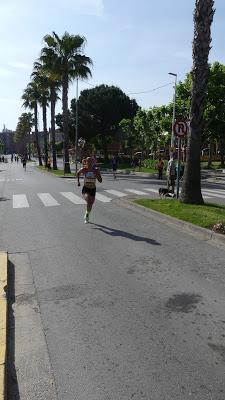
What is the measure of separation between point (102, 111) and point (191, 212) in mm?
60756

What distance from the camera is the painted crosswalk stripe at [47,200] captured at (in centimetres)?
1661

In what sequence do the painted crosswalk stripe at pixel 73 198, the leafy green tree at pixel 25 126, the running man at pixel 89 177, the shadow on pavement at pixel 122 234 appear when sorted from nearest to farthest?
the shadow on pavement at pixel 122 234 < the running man at pixel 89 177 < the painted crosswalk stripe at pixel 73 198 < the leafy green tree at pixel 25 126

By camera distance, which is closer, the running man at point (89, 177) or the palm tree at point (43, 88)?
the running man at point (89, 177)

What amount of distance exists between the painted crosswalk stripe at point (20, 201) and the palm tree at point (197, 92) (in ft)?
18.2

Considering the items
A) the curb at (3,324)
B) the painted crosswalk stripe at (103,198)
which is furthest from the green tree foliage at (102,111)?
the curb at (3,324)

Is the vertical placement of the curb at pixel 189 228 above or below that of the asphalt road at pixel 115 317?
above

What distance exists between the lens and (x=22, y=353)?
178 inches

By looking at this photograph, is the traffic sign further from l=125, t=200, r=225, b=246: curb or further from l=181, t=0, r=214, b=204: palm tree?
l=125, t=200, r=225, b=246: curb

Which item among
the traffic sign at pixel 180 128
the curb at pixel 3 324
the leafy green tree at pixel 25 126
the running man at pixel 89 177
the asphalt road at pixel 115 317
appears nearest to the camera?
the curb at pixel 3 324

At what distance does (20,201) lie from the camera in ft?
58.5

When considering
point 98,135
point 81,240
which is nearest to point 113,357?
point 81,240

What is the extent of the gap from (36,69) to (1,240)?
160ft

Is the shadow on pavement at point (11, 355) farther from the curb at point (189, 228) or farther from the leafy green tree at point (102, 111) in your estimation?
the leafy green tree at point (102, 111)

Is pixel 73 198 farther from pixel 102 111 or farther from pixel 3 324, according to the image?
pixel 102 111
